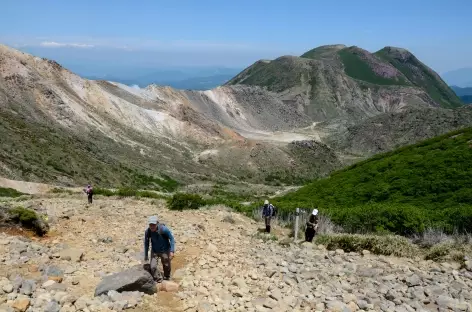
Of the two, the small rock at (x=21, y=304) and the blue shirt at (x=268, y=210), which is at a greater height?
the small rock at (x=21, y=304)

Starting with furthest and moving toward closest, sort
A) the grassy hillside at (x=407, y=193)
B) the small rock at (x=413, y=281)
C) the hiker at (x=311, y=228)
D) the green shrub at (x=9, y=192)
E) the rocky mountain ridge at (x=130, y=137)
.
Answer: the rocky mountain ridge at (x=130, y=137) < the green shrub at (x=9, y=192) < the grassy hillside at (x=407, y=193) < the hiker at (x=311, y=228) < the small rock at (x=413, y=281)

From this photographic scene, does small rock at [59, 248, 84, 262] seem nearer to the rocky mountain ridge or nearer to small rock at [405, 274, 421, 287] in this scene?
small rock at [405, 274, 421, 287]

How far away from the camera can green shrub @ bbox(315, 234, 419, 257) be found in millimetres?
14633

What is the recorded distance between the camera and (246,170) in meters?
85.4

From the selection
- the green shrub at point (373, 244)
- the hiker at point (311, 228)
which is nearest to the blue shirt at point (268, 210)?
the hiker at point (311, 228)

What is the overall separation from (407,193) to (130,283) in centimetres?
1970

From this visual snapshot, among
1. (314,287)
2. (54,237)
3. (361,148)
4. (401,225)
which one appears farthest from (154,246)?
(361,148)

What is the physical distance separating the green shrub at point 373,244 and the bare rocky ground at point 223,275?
0.44 m

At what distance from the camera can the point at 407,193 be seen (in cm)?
2483

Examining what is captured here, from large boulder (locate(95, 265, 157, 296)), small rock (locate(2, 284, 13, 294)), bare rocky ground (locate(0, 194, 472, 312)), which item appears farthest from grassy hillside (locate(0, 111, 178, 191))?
large boulder (locate(95, 265, 157, 296))

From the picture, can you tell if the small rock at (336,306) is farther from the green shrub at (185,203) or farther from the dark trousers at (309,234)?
the green shrub at (185,203)

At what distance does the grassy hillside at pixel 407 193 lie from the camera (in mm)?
18062

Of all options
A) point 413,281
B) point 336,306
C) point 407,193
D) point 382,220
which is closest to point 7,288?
point 336,306

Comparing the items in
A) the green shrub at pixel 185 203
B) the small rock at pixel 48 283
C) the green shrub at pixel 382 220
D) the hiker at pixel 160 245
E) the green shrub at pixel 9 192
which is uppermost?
the hiker at pixel 160 245
